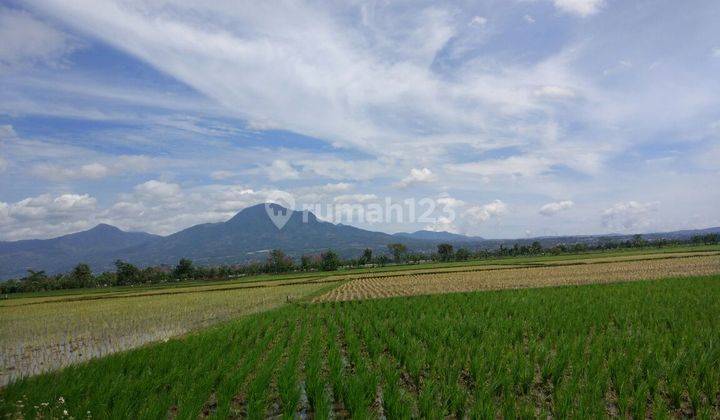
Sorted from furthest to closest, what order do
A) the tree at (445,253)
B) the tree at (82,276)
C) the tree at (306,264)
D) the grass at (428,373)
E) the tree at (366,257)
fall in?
the tree at (366,257) → the tree at (445,253) → the tree at (306,264) → the tree at (82,276) → the grass at (428,373)

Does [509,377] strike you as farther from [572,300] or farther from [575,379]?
[572,300]

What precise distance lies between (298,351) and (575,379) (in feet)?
19.3

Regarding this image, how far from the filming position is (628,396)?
6043mm

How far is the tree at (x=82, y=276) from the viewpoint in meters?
84.9

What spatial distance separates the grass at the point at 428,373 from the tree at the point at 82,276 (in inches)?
3532

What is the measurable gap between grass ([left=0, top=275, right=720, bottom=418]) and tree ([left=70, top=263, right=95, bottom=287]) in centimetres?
8972

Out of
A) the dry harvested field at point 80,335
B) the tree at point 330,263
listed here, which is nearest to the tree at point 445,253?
the tree at point 330,263

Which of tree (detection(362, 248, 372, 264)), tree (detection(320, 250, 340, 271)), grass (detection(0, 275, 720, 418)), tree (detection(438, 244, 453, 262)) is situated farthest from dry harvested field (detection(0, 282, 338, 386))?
tree (detection(438, 244, 453, 262))

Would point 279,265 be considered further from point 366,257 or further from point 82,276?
point 82,276

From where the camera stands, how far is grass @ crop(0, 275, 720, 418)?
232 inches

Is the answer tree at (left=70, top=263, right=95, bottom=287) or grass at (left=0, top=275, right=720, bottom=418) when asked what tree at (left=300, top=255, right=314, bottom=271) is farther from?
grass at (left=0, top=275, right=720, bottom=418)

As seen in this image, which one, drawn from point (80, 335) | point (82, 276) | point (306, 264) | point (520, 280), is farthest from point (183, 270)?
point (80, 335)

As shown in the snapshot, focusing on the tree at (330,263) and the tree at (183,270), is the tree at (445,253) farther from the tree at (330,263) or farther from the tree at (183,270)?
the tree at (183,270)

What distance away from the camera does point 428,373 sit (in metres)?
7.64
